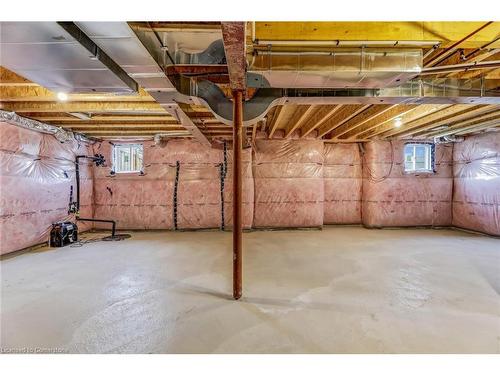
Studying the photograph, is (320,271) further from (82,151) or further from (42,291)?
(82,151)

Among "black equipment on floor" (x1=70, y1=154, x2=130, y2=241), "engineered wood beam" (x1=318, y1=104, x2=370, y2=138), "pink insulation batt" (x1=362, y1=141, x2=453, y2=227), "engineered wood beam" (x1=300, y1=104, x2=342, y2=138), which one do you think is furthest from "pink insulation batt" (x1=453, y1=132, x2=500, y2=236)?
"black equipment on floor" (x1=70, y1=154, x2=130, y2=241)

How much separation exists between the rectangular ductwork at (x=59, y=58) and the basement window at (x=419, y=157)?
621cm

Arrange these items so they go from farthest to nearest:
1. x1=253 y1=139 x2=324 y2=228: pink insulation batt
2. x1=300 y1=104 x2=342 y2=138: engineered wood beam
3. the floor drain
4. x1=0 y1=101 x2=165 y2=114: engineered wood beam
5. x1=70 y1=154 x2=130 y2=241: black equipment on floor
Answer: x1=253 y1=139 x2=324 y2=228: pink insulation batt < x1=70 y1=154 x2=130 y2=241: black equipment on floor < the floor drain < x1=300 y1=104 x2=342 y2=138: engineered wood beam < x1=0 y1=101 x2=165 y2=114: engineered wood beam

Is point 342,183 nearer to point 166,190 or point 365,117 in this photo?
point 365,117

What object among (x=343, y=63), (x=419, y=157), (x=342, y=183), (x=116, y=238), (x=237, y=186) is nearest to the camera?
(x=343, y=63)

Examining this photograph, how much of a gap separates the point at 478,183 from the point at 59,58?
710 centimetres

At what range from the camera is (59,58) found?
1725mm

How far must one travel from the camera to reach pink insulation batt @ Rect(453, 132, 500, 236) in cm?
484

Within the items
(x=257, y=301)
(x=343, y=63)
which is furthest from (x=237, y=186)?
(x=343, y=63)

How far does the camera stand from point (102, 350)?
5.17 feet

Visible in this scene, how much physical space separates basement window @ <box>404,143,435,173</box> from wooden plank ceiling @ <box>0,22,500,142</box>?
71 centimetres

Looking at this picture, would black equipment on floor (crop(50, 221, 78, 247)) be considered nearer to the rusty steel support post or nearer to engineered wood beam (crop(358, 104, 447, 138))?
the rusty steel support post

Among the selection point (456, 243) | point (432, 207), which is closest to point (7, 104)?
point (456, 243)

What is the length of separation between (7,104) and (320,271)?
184 inches
